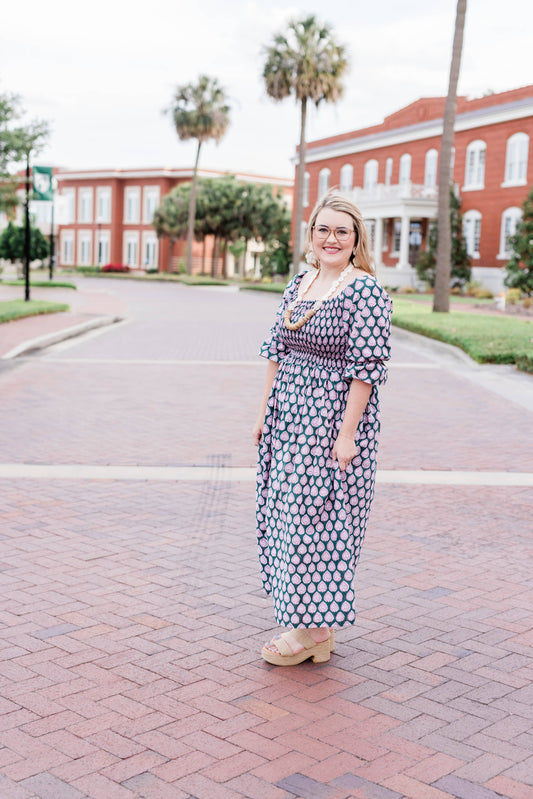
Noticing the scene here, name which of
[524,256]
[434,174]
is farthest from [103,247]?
[524,256]

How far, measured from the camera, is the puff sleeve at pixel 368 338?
3.77 metres

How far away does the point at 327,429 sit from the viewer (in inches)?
153

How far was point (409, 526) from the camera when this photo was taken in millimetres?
6262

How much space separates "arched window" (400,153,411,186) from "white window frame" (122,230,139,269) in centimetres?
3019

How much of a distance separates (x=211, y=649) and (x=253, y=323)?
20.3 meters

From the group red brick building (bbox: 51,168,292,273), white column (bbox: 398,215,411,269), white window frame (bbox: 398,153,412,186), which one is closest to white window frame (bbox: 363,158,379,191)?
white window frame (bbox: 398,153,412,186)

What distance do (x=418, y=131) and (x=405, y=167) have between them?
2.21 metres

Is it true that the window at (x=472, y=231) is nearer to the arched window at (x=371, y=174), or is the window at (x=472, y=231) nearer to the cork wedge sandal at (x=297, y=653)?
the arched window at (x=371, y=174)

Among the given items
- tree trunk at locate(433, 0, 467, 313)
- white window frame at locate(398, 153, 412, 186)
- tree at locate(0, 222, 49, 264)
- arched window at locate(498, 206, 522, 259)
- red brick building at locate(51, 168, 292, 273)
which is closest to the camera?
tree trunk at locate(433, 0, 467, 313)

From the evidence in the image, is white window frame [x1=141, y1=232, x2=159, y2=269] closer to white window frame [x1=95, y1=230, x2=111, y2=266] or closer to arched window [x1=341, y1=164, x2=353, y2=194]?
white window frame [x1=95, y1=230, x2=111, y2=266]

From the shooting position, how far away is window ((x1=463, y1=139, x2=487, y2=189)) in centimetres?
4206

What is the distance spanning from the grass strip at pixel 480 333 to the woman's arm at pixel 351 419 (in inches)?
458

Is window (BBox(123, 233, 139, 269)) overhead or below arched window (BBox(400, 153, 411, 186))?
below

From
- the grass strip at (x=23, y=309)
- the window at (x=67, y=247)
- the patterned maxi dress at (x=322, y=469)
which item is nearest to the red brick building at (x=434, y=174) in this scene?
the grass strip at (x=23, y=309)
